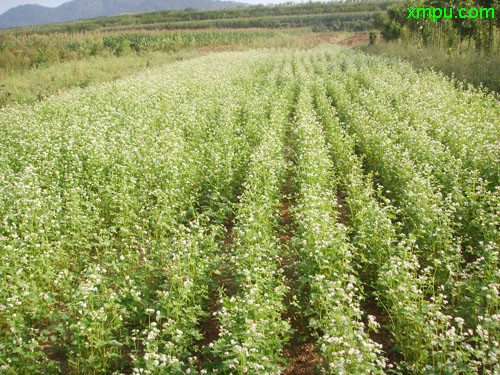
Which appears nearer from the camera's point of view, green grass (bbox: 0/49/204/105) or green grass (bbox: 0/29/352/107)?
green grass (bbox: 0/49/204/105)

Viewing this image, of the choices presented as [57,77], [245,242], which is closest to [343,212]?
[245,242]

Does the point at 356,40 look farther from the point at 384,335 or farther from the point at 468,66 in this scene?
the point at 384,335

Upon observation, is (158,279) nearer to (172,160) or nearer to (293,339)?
(293,339)

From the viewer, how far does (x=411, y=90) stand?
14117 millimetres

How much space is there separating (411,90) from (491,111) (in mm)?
3620

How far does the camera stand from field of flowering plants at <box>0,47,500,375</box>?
3660 mm

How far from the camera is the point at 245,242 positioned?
5223 millimetres

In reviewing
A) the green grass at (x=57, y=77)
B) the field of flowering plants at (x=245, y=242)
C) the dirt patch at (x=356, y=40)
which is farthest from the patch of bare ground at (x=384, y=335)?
the dirt patch at (x=356, y=40)

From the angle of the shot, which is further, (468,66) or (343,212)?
(468,66)

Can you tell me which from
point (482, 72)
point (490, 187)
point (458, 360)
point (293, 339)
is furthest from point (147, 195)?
point (482, 72)

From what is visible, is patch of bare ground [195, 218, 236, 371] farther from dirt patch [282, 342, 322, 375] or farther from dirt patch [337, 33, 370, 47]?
dirt patch [337, 33, 370, 47]

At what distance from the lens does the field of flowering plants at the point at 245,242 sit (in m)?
3.66

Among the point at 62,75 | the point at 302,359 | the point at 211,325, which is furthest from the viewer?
the point at 62,75

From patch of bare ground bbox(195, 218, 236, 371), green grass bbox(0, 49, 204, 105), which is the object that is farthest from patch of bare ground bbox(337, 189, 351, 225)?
green grass bbox(0, 49, 204, 105)
